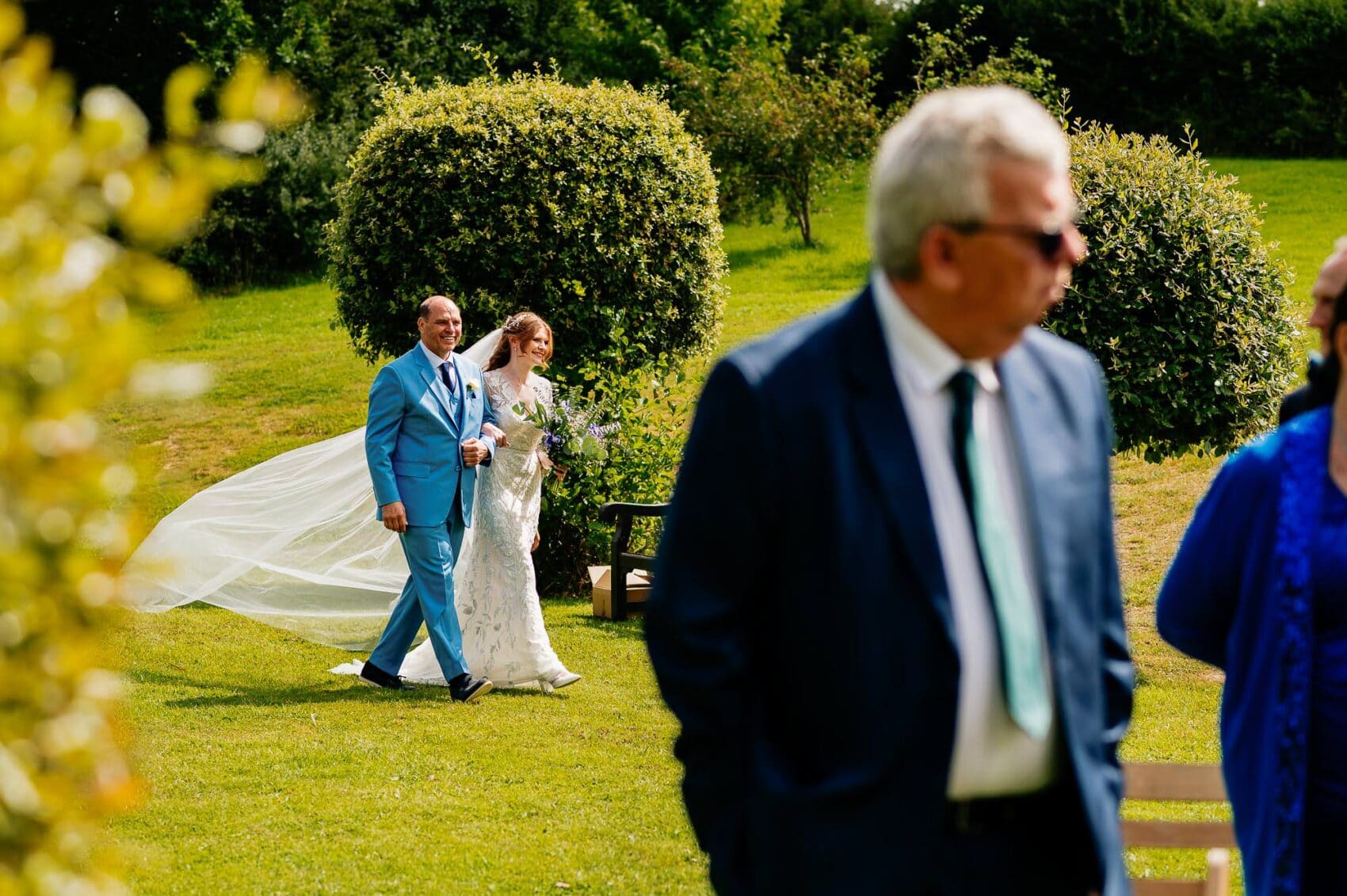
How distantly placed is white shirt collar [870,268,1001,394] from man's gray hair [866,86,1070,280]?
0.27 feet

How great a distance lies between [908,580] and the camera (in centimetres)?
228

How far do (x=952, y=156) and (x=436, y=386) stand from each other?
681 cm

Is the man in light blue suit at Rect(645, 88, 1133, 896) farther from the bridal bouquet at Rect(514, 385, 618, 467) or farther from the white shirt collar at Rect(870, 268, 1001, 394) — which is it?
the bridal bouquet at Rect(514, 385, 618, 467)

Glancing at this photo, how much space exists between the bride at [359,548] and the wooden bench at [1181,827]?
5.77 meters

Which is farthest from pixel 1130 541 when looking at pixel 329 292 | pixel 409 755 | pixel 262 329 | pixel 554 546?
pixel 329 292

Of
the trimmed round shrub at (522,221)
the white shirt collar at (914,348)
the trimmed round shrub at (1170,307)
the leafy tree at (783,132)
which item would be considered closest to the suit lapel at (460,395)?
the trimmed round shrub at (522,221)

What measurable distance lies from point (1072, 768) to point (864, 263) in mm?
22541

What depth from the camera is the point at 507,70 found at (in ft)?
119

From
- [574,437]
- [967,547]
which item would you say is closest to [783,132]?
[574,437]

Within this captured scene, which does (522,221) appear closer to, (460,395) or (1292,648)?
(460,395)

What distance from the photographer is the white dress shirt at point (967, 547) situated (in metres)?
2.30

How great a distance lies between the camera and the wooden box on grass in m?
11.4

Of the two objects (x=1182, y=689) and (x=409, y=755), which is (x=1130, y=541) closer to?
(x=1182, y=689)

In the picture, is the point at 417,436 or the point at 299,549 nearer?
the point at 417,436
